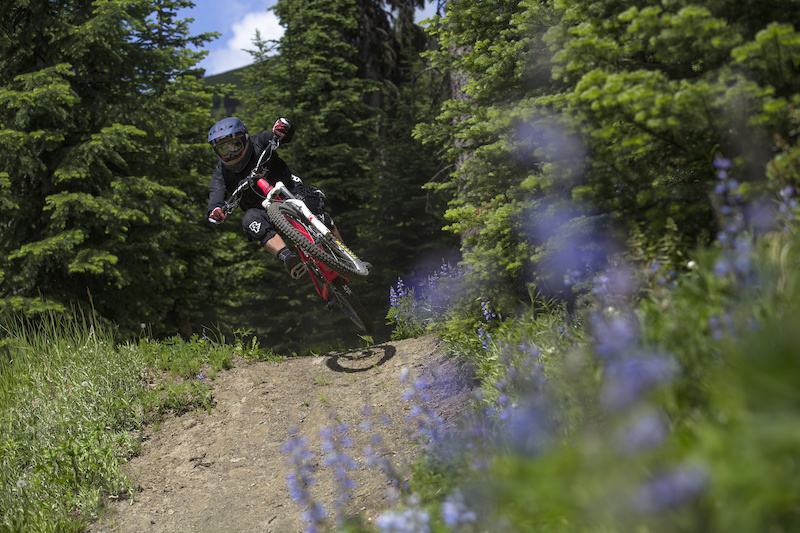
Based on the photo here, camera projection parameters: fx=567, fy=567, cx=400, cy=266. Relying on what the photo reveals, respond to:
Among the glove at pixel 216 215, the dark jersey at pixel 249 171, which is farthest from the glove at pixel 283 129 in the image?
the glove at pixel 216 215

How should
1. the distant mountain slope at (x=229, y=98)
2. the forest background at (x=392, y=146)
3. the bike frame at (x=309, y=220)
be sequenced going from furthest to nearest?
the distant mountain slope at (x=229, y=98), the bike frame at (x=309, y=220), the forest background at (x=392, y=146)

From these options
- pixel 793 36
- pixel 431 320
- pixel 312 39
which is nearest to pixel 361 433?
pixel 431 320

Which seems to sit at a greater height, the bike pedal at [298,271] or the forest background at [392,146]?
the forest background at [392,146]

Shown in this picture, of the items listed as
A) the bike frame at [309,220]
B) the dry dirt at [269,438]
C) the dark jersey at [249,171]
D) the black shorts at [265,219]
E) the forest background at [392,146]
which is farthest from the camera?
the dark jersey at [249,171]

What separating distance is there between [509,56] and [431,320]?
11.1 feet

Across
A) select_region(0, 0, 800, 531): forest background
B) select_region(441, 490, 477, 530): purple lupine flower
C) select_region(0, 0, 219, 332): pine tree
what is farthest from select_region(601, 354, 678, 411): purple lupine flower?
select_region(0, 0, 219, 332): pine tree

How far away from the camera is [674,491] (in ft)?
3.68

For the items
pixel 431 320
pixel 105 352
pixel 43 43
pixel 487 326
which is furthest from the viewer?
pixel 43 43

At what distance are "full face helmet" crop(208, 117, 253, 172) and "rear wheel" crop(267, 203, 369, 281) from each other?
2.96ft

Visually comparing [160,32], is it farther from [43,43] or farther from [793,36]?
[793,36]

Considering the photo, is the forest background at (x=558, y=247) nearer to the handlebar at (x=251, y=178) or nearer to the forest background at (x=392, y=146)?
the forest background at (x=392, y=146)

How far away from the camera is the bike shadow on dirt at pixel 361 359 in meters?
Answer: 6.09

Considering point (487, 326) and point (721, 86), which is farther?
point (487, 326)

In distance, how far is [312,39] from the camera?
1512cm
